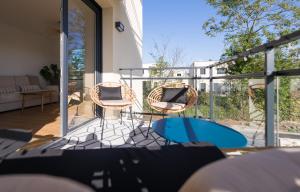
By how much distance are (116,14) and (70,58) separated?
1.85 metres

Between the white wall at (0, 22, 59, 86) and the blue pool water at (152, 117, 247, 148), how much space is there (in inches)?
241

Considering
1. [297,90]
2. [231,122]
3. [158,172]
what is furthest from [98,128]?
[297,90]

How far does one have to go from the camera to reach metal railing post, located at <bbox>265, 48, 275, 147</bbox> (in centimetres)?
→ 160

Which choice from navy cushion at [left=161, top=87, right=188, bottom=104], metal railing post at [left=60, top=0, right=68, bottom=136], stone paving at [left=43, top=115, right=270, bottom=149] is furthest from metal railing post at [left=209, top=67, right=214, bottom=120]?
metal railing post at [left=60, top=0, right=68, bottom=136]

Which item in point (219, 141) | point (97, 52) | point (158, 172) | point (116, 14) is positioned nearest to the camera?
point (158, 172)

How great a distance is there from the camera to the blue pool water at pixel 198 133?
170cm

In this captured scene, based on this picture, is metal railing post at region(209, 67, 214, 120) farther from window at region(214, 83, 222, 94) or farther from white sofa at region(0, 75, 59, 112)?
white sofa at region(0, 75, 59, 112)

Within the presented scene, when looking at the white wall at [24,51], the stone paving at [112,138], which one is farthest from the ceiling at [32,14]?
the stone paving at [112,138]

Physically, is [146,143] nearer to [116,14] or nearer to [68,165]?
[68,165]

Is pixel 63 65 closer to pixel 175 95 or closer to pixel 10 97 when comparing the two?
pixel 175 95

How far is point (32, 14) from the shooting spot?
18.5 ft

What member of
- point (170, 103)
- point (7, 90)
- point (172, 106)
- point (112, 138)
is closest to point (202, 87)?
point (170, 103)

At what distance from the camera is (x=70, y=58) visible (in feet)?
9.72

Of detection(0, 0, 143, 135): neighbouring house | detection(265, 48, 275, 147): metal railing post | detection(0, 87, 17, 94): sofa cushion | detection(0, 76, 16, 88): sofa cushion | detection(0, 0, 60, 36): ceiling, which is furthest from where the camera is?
detection(0, 76, 16, 88): sofa cushion
